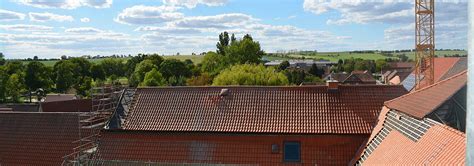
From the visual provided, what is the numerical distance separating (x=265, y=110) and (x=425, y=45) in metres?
32.6

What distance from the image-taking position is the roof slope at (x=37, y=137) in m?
22.3

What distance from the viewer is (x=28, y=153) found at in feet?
74.1

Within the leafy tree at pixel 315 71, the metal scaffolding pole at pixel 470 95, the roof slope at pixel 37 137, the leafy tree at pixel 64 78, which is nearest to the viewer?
the metal scaffolding pole at pixel 470 95

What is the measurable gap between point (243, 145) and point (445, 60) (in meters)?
43.1

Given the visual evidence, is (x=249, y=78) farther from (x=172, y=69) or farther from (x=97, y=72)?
(x=97, y=72)

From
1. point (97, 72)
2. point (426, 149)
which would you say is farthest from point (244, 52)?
point (426, 149)

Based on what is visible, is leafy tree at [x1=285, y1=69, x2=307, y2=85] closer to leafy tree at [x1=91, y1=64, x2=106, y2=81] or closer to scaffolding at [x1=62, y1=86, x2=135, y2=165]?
leafy tree at [x1=91, y1=64, x2=106, y2=81]

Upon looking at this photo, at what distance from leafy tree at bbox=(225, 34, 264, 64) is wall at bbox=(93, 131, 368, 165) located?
168 feet

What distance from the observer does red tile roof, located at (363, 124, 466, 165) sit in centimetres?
1113

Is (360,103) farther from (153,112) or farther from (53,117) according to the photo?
(53,117)

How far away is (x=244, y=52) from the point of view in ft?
236

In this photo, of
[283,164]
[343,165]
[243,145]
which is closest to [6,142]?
[243,145]

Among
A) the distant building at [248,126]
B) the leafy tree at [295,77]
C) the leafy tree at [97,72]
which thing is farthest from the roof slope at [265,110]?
the leafy tree at [97,72]

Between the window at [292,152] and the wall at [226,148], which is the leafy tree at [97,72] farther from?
the window at [292,152]
